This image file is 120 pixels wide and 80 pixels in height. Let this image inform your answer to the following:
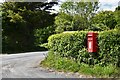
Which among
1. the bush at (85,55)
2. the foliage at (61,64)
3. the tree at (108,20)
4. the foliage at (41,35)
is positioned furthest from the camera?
the foliage at (41,35)

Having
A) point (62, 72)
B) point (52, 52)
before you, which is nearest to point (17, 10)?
point (52, 52)

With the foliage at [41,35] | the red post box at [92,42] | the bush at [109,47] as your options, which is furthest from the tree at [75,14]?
the bush at [109,47]

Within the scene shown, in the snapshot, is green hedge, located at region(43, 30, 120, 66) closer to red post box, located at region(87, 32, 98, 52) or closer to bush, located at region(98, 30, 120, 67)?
bush, located at region(98, 30, 120, 67)

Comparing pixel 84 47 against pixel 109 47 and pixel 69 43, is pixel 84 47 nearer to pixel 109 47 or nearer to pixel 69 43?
pixel 69 43

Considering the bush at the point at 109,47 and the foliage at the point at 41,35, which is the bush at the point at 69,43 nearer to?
the bush at the point at 109,47

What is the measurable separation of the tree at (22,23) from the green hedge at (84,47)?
18.2 metres

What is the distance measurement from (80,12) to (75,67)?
14895 mm

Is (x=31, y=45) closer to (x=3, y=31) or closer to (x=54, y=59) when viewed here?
(x=3, y=31)

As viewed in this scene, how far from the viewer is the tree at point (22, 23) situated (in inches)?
1391

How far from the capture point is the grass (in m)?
11.7

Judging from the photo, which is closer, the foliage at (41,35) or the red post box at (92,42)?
the red post box at (92,42)

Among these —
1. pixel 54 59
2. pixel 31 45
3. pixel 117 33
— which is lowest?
pixel 31 45

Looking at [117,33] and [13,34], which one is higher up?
[117,33]

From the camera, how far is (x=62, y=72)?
13375 millimetres
